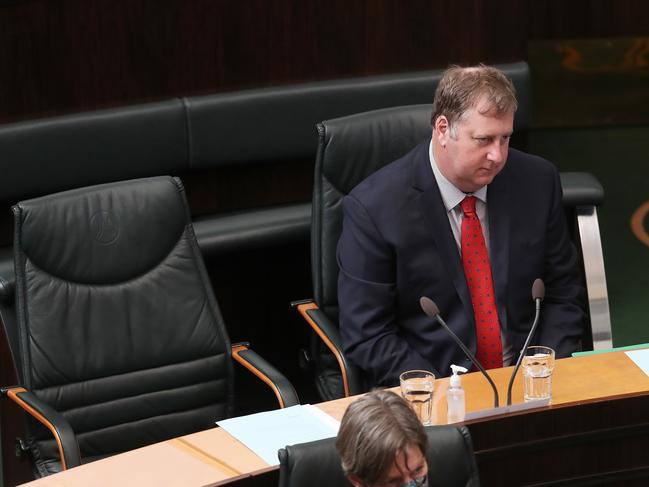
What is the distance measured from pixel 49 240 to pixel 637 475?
1.49m

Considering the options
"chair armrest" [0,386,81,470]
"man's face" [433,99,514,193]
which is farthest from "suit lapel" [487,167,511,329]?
"chair armrest" [0,386,81,470]

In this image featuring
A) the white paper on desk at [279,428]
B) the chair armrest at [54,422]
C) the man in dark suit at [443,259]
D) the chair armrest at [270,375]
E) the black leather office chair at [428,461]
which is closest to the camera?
the black leather office chair at [428,461]

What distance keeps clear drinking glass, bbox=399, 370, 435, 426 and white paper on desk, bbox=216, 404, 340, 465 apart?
16cm

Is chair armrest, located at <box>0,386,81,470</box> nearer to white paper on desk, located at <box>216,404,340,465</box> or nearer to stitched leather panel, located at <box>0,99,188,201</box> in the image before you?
white paper on desk, located at <box>216,404,340,465</box>

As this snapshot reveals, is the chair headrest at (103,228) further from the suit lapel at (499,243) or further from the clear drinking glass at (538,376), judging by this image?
the clear drinking glass at (538,376)

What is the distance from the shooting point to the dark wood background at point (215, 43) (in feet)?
12.0

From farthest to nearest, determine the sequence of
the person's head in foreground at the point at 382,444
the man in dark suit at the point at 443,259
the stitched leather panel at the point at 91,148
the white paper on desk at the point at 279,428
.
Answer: the stitched leather panel at the point at 91,148, the man in dark suit at the point at 443,259, the white paper on desk at the point at 279,428, the person's head in foreground at the point at 382,444

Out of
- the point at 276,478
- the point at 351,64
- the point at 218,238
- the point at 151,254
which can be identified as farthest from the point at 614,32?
the point at 276,478

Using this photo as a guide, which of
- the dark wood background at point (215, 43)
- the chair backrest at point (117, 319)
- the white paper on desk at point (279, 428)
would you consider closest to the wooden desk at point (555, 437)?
the white paper on desk at point (279, 428)

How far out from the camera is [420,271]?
312cm

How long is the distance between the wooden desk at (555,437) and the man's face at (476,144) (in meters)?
0.52

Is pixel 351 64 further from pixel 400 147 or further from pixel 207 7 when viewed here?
pixel 400 147

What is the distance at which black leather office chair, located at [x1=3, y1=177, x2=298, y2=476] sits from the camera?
2996 mm

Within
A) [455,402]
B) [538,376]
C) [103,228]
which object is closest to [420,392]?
[455,402]
